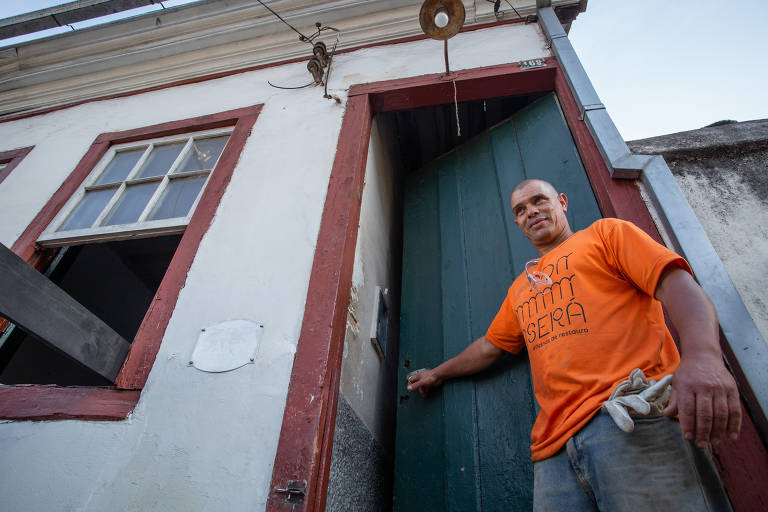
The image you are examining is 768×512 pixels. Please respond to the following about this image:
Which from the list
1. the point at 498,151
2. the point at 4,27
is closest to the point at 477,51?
the point at 498,151

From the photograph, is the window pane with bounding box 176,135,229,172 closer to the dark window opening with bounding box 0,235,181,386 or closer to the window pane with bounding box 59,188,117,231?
the window pane with bounding box 59,188,117,231

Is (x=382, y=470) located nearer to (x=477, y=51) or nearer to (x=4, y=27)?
(x=477, y=51)

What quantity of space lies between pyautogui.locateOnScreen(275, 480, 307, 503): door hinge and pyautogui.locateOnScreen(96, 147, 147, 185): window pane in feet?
7.75

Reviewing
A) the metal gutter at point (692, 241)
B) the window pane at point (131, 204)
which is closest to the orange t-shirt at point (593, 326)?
the metal gutter at point (692, 241)

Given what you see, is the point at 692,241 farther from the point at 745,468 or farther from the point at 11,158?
the point at 11,158

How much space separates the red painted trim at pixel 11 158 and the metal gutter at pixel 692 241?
12.8 ft

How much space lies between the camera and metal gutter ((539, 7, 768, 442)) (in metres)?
1.11

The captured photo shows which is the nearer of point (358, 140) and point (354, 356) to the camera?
point (354, 356)

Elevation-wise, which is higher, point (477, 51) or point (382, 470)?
point (477, 51)

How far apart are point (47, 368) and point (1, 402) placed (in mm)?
2606

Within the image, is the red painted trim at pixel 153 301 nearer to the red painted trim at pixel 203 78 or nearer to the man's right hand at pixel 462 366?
the red painted trim at pixel 203 78

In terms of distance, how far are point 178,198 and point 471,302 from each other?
1858mm

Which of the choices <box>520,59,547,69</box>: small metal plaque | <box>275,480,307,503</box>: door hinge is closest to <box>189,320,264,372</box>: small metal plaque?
<box>275,480,307,503</box>: door hinge

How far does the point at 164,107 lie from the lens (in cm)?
288
